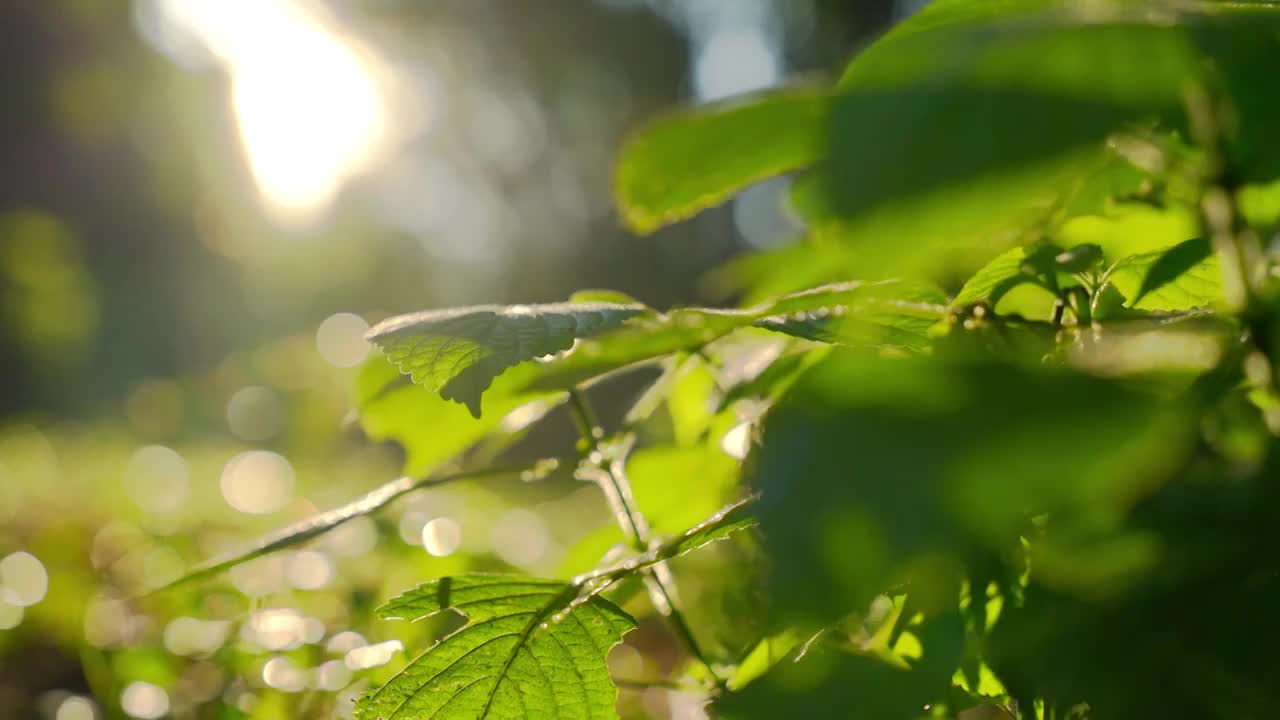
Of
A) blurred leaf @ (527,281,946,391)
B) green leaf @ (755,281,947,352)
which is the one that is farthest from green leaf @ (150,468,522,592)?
green leaf @ (755,281,947,352)

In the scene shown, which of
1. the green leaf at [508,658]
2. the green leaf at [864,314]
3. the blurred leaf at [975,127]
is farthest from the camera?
the green leaf at [508,658]

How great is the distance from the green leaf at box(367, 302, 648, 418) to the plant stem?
16 centimetres

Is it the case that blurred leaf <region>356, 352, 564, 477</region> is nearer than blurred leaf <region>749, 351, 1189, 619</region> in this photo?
No

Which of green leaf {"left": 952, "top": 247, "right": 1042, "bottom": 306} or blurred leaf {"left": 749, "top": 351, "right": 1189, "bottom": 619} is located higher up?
green leaf {"left": 952, "top": 247, "right": 1042, "bottom": 306}

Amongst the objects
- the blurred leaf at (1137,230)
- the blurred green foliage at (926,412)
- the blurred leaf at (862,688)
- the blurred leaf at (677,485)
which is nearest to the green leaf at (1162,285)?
the blurred green foliage at (926,412)

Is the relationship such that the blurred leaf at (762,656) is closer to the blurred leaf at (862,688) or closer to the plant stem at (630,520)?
the plant stem at (630,520)

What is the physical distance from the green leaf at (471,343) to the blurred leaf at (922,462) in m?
0.32

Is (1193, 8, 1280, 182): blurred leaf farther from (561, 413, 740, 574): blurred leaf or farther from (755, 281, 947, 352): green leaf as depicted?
(561, 413, 740, 574): blurred leaf

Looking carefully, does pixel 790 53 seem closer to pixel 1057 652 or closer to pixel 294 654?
pixel 294 654

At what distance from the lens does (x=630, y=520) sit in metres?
0.88

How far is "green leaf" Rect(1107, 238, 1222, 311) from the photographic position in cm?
72

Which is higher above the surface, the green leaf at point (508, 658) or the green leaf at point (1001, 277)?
the green leaf at point (1001, 277)

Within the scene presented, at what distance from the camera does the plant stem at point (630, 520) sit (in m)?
0.86

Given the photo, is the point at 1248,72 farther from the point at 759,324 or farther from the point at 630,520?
the point at 630,520
